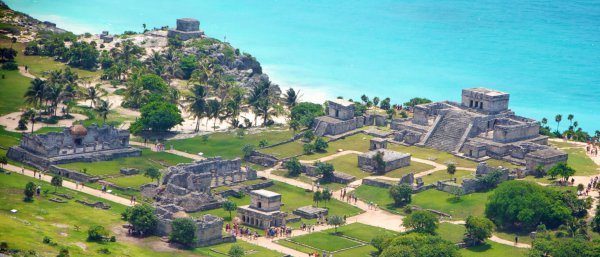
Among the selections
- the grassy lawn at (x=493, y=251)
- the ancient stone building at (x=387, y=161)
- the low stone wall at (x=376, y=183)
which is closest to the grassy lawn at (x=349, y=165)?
the ancient stone building at (x=387, y=161)

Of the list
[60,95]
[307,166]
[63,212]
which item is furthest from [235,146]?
[63,212]

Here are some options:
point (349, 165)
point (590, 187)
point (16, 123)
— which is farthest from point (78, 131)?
point (590, 187)

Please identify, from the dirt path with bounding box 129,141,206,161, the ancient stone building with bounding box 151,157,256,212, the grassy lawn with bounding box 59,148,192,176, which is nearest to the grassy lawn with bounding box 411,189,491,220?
the ancient stone building with bounding box 151,157,256,212

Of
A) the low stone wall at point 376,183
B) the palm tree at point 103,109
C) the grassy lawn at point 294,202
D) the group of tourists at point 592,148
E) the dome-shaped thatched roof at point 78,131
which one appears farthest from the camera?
the palm tree at point 103,109

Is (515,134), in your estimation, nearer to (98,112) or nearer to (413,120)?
(413,120)

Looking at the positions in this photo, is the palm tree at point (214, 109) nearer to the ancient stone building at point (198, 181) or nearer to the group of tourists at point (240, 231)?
the ancient stone building at point (198, 181)

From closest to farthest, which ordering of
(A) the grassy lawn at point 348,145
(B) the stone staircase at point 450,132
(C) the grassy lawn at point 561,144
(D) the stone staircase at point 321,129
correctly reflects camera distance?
(A) the grassy lawn at point 348,145 → (B) the stone staircase at point 450,132 → (C) the grassy lawn at point 561,144 → (D) the stone staircase at point 321,129
